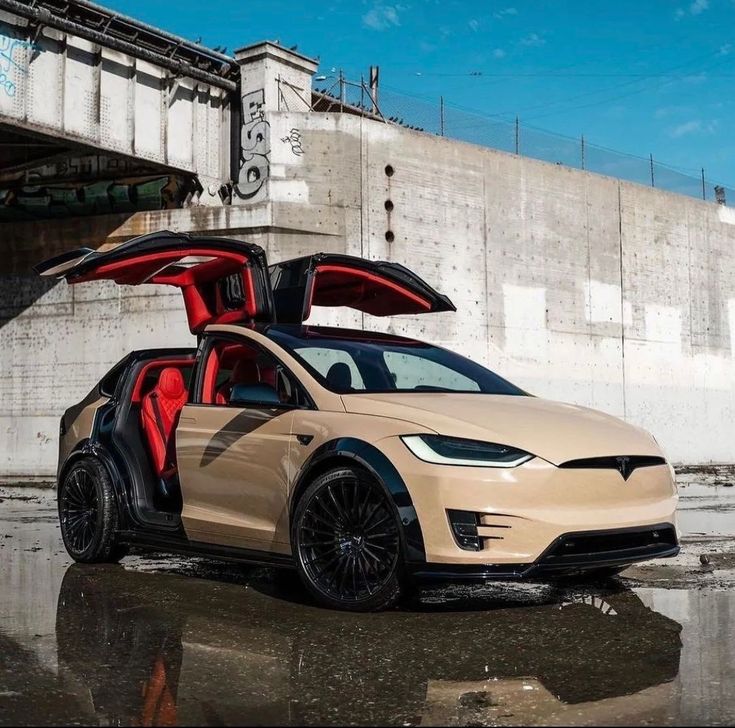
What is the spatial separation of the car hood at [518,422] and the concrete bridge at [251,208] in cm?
1602

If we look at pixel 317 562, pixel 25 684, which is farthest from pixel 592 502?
pixel 25 684

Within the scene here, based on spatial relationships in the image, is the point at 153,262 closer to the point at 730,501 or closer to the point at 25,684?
the point at 25,684

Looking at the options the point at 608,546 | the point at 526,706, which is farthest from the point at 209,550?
the point at 526,706

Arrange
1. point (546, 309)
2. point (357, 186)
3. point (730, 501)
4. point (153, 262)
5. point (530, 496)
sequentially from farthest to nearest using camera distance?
Answer: point (546, 309) < point (357, 186) < point (730, 501) < point (153, 262) < point (530, 496)

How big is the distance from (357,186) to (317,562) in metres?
18.0

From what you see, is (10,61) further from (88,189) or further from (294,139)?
(294,139)

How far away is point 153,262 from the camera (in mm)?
7223

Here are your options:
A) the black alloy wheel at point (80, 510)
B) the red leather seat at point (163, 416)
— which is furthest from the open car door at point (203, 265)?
the black alloy wheel at point (80, 510)

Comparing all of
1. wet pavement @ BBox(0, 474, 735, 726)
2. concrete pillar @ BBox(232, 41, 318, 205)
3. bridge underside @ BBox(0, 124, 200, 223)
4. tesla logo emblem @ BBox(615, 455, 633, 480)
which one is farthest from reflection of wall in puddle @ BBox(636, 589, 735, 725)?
bridge underside @ BBox(0, 124, 200, 223)

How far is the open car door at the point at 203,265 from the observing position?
705 centimetres

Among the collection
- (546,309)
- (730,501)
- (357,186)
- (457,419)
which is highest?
(357,186)

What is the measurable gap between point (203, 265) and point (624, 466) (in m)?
3.50

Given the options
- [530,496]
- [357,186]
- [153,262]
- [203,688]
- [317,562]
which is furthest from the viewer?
[357,186]

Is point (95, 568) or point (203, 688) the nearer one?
point (203, 688)
